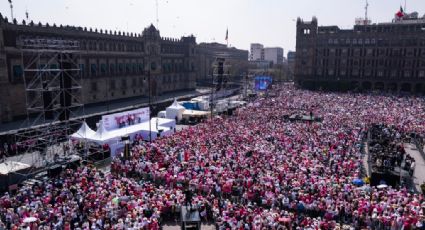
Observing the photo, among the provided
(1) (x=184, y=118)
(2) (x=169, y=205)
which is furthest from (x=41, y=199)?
(1) (x=184, y=118)

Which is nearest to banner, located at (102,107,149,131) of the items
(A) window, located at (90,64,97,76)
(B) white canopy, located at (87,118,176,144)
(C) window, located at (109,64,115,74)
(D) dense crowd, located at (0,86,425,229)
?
(B) white canopy, located at (87,118,176,144)

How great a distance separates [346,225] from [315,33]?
263 feet

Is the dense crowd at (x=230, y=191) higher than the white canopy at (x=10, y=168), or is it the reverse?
the white canopy at (x=10, y=168)

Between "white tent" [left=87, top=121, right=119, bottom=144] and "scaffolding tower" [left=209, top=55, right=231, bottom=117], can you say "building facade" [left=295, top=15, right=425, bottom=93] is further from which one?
"white tent" [left=87, top=121, right=119, bottom=144]

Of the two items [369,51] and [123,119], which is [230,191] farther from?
[369,51]

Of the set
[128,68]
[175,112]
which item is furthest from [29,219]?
[128,68]

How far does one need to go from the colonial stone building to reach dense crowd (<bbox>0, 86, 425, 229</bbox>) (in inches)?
925

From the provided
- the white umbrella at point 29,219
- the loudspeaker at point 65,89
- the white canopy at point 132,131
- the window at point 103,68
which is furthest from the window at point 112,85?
the white umbrella at point 29,219

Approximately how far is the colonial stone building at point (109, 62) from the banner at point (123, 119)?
33.8 ft

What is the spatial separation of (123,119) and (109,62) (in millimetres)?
26592

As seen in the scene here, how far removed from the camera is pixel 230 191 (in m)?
21.4

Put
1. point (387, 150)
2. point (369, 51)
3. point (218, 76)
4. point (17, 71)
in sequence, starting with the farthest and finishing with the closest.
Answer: point (369, 51), point (218, 76), point (17, 71), point (387, 150)

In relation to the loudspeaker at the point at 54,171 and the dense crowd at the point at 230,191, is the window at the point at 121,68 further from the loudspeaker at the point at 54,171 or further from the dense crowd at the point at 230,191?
the loudspeaker at the point at 54,171

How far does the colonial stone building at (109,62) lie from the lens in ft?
140
